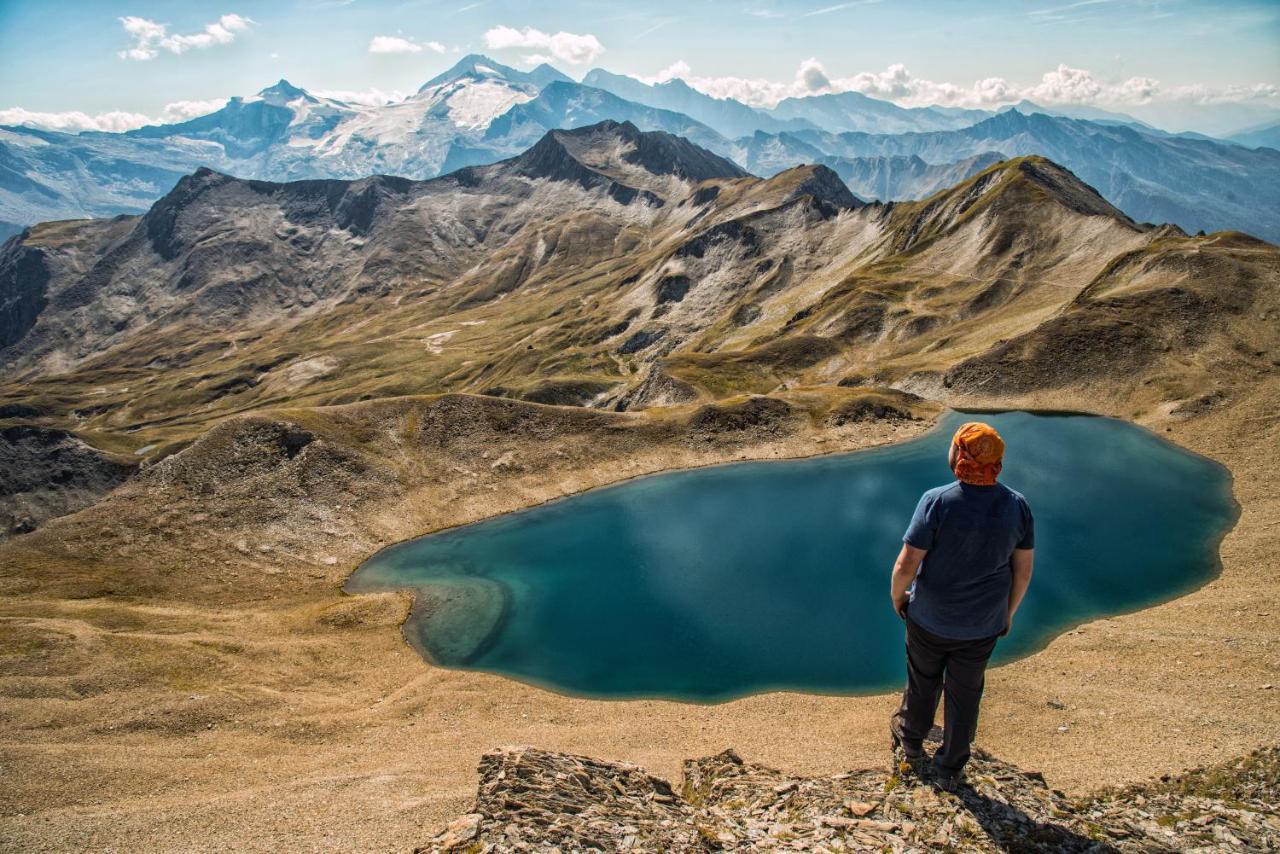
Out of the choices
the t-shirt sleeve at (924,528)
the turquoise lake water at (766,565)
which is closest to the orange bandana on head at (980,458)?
the t-shirt sleeve at (924,528)

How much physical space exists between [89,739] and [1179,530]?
272 feet

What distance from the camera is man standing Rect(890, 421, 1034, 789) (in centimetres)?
1252

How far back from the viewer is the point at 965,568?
1292cm

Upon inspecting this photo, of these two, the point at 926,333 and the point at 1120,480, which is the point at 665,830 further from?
the point at 926,333

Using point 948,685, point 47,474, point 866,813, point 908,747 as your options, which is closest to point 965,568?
point 948,685

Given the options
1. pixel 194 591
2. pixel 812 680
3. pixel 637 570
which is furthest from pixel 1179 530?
pixel 194 591

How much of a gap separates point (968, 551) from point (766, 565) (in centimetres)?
5027

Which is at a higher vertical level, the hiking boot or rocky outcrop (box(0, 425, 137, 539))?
the hiking boot

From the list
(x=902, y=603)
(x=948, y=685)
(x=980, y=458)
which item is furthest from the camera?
(x=948, y=685)

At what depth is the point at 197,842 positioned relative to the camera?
76.8ft

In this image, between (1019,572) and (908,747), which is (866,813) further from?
(1019,572)

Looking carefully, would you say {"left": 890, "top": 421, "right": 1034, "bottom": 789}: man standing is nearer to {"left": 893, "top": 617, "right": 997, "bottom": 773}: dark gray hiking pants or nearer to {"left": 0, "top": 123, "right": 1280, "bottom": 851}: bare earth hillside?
{"left": 893, "top": 617, "right": 997, "bottom": 773}: dark gray hiking pants

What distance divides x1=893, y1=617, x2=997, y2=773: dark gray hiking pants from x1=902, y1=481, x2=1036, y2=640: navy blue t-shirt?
57cm

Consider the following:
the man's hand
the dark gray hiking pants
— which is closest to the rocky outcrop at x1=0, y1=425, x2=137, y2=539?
the dark gray hiking pants
